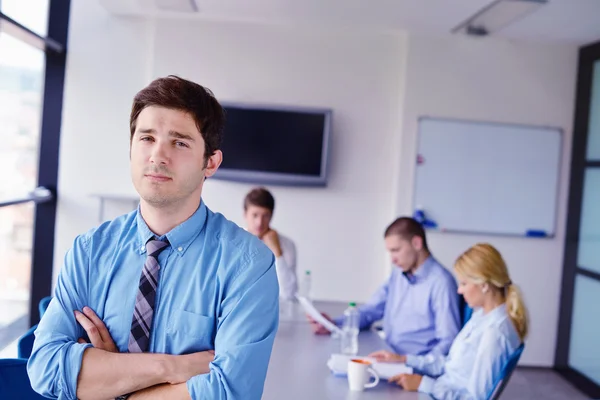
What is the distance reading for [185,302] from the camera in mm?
1459

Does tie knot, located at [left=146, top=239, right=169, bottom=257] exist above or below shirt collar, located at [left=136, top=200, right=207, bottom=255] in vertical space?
below

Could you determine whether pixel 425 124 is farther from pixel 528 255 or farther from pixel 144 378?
pixel 144 378

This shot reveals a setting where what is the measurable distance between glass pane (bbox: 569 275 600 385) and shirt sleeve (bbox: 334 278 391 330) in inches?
90.6

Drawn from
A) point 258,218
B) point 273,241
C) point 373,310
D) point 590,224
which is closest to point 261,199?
point 258,218

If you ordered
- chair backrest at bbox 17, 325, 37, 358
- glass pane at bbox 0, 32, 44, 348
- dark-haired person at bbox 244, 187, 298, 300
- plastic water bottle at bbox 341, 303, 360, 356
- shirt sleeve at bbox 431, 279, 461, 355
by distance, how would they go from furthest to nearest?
glass pane at bbox 0, 32, 44, 348 < dark-haired person at bbox 244, 187, 298, 300 < shirt sleeve at bbox 431, 279, 461, 355 < plastic water bottle at bbox 341, 303, 360, 356 < chair backrest at bbox 17, 325, 37, 358

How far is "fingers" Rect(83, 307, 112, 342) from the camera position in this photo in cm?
147

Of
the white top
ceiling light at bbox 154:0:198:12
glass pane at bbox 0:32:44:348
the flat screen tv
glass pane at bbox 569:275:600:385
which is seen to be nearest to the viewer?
the white top

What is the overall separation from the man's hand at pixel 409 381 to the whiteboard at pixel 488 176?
331cm

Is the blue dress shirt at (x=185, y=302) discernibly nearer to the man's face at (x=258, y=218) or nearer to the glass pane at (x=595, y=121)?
the man's face at (x=258, y=218)

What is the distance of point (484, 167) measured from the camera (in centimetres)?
569

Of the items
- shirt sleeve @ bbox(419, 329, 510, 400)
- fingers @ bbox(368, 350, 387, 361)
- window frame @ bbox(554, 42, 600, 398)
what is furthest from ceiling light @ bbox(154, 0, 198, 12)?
shirt sleeve @ bbox(419, 329, 510, 400)

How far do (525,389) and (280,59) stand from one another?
132 inches

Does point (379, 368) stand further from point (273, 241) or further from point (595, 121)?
point (595, 121)

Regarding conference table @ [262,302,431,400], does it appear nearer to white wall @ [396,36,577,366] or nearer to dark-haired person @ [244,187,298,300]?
dark-haired person @ [244,187,298,300]
